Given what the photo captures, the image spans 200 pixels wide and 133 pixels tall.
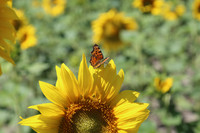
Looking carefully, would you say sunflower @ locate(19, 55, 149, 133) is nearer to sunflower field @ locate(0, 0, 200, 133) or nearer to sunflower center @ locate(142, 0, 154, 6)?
sunflower field @ locate(0, 0, 200, 133)

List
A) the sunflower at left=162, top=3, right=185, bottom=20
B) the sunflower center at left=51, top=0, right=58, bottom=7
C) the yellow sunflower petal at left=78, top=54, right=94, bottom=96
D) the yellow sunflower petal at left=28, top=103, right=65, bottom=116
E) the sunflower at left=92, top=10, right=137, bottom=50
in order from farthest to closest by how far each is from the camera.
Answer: the sunflower center at left=51, top=0, right=58, bottom=7, the sunflower at left=162, top=3, right=185, bottom=20, the sunflower at left=92, top=10, right=137, bottom=50, the yellow sunflower petal at left=78, top=54, right=94, bottom=96, the yellow sunflower petal at left=28, top=103, right=65, bottom=116

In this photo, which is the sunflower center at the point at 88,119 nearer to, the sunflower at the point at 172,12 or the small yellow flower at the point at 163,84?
the small yellow flower at the point at 163,84

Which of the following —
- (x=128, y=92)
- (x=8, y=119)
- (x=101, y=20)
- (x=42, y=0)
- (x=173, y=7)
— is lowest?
(x=128, y=92)

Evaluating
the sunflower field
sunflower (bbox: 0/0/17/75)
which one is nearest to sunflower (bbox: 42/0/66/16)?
the sunflower field

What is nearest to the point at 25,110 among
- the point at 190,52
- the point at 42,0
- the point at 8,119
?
the point at 8,119

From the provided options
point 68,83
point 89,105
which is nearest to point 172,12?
point 89,105

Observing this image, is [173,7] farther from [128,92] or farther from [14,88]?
[128,92]

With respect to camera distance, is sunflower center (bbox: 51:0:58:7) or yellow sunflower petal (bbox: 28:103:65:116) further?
sunflower center (bbox: 51:0:58:7)
